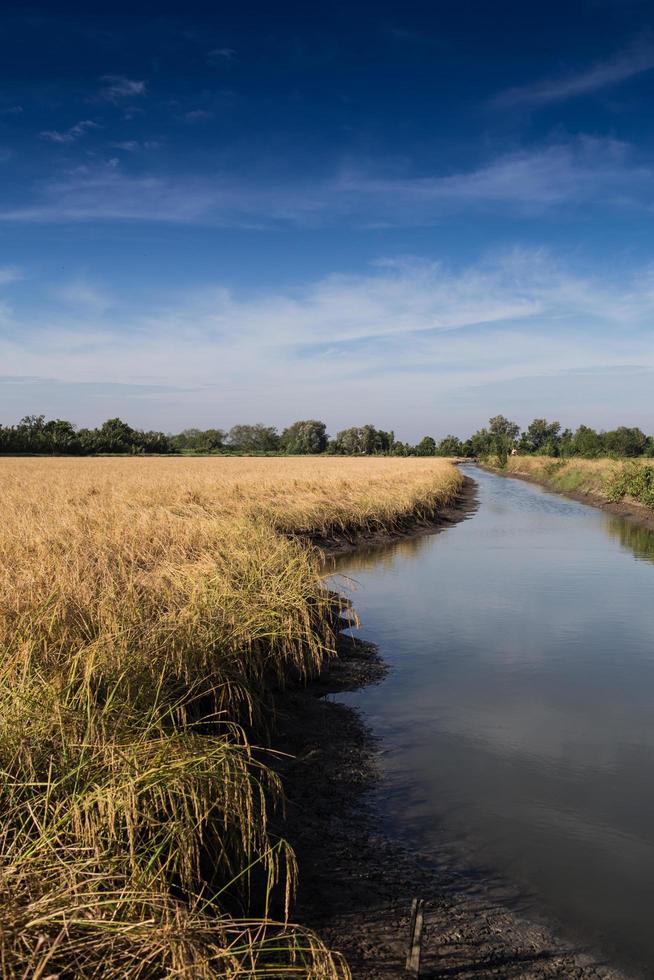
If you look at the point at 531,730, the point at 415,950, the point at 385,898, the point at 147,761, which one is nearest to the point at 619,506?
the point at 531,730

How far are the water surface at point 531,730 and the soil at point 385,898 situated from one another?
0.19m

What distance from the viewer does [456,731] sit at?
630cm

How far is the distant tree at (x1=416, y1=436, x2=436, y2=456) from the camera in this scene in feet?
461

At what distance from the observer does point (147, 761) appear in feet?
12.0

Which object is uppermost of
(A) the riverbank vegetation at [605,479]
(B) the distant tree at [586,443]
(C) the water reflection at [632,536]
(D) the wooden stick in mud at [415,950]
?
(B) the distant tree at [586,443]

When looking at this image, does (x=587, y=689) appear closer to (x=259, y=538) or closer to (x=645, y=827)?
(x=645, y=827)

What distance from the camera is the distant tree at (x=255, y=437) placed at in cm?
15350

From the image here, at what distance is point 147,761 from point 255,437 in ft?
500

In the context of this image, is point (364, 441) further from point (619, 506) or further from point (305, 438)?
point (619, 506)

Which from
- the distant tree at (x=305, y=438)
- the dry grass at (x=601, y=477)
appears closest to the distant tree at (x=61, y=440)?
the distant tree at (x=305, y=438)

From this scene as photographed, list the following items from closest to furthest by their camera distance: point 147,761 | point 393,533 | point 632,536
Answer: point 147,761 → point 393,533 → point 632,536

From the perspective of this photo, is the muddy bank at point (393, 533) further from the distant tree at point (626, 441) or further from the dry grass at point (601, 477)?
the distant tree at point (626, 441)

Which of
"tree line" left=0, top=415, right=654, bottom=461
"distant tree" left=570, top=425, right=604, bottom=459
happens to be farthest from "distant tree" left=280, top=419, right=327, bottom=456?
"distant tree" left=570, top=425, right=604, bottom=459

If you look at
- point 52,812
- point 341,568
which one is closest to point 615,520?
point 341,568
